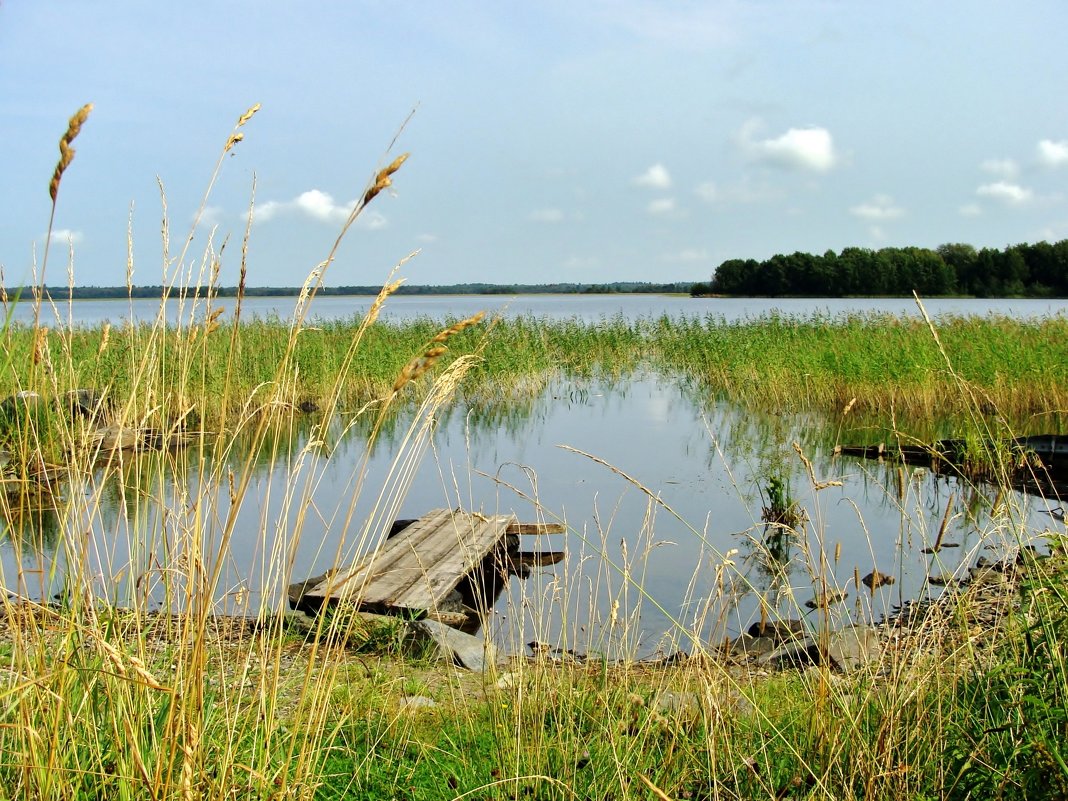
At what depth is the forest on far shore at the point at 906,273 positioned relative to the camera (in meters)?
45.6

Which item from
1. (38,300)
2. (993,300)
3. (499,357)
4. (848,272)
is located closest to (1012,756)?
(38,300)

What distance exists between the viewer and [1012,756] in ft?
6.91

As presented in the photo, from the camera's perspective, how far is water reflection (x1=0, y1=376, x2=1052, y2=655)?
3.97 m

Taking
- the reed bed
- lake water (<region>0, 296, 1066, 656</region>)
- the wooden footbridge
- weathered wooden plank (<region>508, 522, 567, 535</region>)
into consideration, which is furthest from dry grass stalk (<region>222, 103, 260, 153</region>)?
the reed bed

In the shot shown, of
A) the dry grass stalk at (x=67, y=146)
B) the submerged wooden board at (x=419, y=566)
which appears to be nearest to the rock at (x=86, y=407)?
the dry grass stalk at (x=67, y=146)

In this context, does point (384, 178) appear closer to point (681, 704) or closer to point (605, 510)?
point (681, 704)

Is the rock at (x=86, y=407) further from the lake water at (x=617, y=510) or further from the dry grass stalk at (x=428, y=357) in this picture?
the dry grass stalk at (x=428, y=357)

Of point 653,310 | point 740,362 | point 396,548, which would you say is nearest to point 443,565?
point 396,548

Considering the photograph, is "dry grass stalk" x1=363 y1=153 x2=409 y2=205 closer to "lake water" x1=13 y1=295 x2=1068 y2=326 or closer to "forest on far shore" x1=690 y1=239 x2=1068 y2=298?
"lake water" x1=13 y1=295 x2=1068 y2=326

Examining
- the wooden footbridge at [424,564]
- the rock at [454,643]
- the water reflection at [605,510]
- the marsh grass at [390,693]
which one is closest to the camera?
the marsh grass at [390,693]

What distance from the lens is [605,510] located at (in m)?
8.38

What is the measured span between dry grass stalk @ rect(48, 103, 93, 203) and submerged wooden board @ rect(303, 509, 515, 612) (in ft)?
10.7

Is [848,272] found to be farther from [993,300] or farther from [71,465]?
[71,465]

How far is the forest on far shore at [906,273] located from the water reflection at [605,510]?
125 feet
